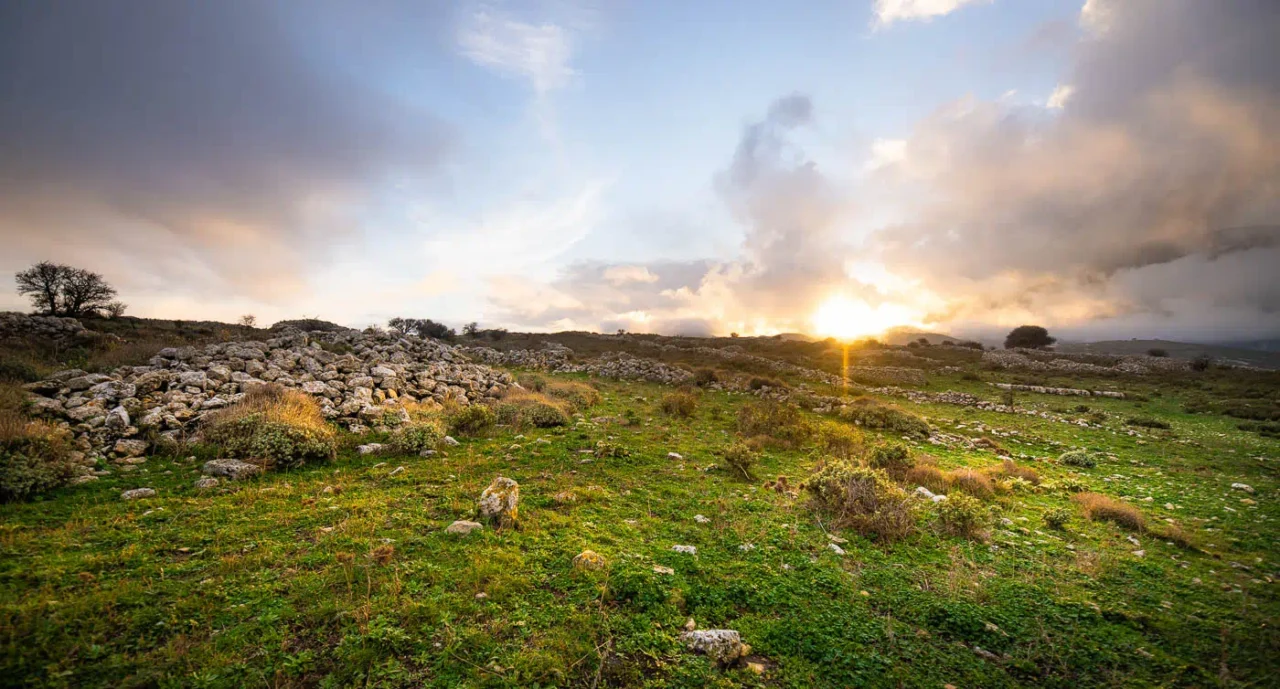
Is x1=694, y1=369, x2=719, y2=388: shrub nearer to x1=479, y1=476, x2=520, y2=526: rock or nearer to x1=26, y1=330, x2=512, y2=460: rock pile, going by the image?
x1=26, y1=330, x2=512, y2=460: rock pile

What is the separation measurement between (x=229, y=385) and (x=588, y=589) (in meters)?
12.5

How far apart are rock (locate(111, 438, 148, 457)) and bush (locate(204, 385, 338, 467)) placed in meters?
0.92

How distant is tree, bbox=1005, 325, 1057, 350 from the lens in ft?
210

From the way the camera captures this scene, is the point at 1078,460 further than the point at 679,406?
No

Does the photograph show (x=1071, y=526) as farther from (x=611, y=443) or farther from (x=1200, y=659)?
(x=611, y=443)

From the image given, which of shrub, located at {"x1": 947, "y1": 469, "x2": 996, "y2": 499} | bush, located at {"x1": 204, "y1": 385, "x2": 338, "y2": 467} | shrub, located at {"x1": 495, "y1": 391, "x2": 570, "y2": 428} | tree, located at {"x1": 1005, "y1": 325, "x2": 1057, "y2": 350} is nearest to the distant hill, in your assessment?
tree, located at {"x1": 1005, "y1": 325, "x2": 1057, "y2": 350}

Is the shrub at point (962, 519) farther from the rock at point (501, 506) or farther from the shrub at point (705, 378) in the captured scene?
the shrub at point (705, 378)

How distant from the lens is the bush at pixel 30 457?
20.8 ft

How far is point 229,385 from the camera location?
11336 mm

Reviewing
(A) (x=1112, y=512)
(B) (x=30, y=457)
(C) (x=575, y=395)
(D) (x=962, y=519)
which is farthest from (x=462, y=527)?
(C) (x=575, y=395)

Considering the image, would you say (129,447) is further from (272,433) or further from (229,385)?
(229,385)

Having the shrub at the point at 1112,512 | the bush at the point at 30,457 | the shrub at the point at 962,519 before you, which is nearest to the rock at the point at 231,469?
the bush at the point at 30,457

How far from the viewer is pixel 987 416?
1878 centimetres

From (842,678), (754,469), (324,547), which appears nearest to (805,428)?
(754,469)
